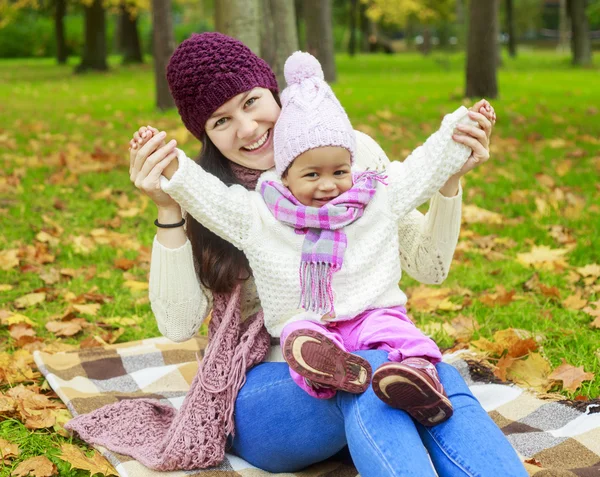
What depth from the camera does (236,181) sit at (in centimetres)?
266

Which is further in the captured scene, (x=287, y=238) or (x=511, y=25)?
(x=511, y=25)

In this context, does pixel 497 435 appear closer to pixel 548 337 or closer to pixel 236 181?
pixel 236 181

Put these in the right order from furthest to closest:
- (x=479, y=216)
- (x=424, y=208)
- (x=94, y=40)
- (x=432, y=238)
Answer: (x=94, y=40) < (x=424, y=208) < (x=479, y=216) < (x=432, y=238)

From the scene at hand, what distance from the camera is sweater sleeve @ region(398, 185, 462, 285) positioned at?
2.60 metres

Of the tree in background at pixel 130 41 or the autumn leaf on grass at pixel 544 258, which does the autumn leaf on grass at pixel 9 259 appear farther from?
the tree in background at pixel 130 41

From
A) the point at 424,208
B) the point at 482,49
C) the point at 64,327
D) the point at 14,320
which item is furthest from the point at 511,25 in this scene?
the point at 14,320

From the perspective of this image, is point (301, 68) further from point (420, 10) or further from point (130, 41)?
point (420, 10)

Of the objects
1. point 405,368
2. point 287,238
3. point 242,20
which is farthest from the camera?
point 242,20

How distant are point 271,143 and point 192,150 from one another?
213 inches

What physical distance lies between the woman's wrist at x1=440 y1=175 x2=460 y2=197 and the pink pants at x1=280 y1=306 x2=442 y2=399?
1.33 feet

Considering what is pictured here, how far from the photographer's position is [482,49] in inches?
442

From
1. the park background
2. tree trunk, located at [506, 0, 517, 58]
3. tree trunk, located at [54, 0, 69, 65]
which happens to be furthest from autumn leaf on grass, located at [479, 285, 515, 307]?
tree trunk, located at [506, 0, 517, 58]

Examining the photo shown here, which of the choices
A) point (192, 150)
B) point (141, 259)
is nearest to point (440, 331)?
point (141, 259)

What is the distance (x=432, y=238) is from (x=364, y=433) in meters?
0.81
